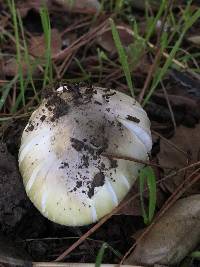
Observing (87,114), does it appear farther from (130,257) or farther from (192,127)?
(192,127)

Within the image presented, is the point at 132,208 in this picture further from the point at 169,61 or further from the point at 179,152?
the point at 169,61

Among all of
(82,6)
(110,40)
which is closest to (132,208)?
(110,40)

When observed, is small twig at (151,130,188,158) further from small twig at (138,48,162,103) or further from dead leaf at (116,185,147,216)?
dead leaf at (116,185,147,216)

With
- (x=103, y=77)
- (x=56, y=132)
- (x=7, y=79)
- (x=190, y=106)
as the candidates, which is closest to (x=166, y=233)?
(x=56, y=132)

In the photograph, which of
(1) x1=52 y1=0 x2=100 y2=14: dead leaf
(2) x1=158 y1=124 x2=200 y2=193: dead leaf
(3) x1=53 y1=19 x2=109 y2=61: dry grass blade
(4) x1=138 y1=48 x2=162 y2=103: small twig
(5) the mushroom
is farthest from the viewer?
(1) x1=52 y1=0 x2=100 y2=14: dead leaf

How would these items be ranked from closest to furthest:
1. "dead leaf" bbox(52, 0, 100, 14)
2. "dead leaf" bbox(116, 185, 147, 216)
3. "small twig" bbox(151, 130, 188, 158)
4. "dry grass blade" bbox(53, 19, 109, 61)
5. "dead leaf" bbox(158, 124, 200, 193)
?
"dead leaf" bbox(116, 185, 147, 216), "dead leaf" bbox(158, 124, 200, 193), "small twig" bbox(151, 130, 188, 158), "dry grass blade" bbox(53, 19, 109, 61), "dead leaf" bbox(52, 0, 100, 14)

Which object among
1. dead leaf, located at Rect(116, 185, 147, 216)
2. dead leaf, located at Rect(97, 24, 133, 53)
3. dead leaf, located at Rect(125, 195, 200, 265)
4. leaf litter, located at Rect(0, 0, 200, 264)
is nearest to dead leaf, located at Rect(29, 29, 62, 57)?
leaf litter, located at Rect(0, 0, 200, 264)

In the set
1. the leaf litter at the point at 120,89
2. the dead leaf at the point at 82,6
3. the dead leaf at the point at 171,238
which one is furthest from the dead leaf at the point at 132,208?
the dead leaf at the point at 82,6

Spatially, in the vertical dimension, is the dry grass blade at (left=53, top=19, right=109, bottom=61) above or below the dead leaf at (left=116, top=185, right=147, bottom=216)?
above
